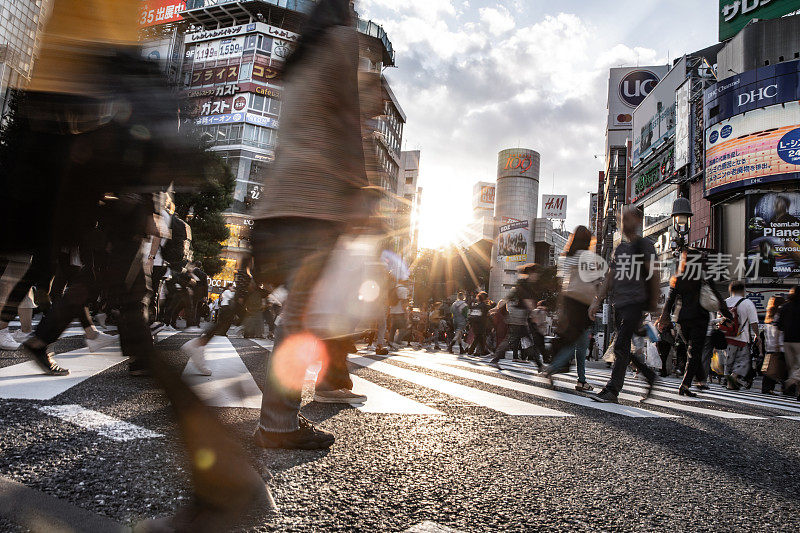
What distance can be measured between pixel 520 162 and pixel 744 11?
99673mm

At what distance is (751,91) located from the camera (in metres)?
26.6

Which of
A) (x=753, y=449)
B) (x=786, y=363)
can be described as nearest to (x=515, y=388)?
(x=753, y=449)

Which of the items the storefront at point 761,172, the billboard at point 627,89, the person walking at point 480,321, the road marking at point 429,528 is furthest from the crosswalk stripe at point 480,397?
the billboard at point 627,89

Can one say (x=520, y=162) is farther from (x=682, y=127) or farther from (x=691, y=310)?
(x=691, y=310)

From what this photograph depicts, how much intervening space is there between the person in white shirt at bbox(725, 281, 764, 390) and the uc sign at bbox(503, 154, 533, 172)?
418 ft

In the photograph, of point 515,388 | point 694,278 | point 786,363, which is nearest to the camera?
point 515,388

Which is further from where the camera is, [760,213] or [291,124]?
[760,213]

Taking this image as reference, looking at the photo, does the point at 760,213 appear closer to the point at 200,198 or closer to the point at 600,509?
the point at 200,198

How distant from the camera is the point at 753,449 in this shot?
2.81 metres

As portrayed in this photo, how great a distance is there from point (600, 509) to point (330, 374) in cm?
187

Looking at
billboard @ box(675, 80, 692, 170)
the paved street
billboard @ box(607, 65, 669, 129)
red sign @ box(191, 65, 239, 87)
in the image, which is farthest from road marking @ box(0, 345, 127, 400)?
billboard @ box(607, 65, 669, 129)

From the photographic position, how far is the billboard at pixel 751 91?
2540 centimetres

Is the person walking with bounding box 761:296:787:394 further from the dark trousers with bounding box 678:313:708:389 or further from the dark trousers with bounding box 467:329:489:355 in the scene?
the dark trousers with bounding box 467:329:489:355

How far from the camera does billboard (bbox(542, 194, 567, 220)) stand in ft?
422
